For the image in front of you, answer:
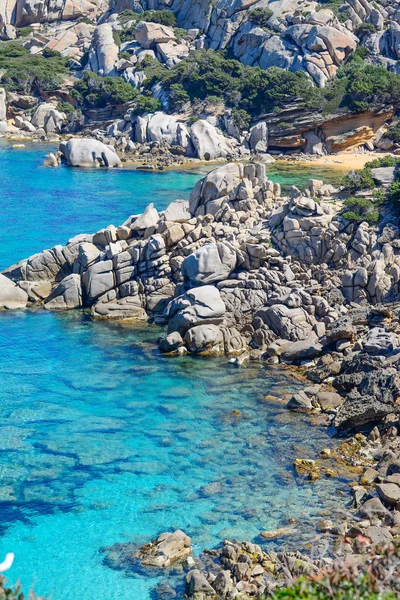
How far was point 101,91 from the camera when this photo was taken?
106500mm

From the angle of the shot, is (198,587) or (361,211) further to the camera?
(361,211)

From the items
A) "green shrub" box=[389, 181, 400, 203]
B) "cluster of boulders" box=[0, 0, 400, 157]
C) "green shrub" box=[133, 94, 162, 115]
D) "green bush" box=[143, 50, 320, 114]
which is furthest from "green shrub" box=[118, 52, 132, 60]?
"green shrub" box=[389, 181, 400, 203]

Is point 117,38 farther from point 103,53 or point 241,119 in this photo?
point 241,119

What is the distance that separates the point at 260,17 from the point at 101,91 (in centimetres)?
2473

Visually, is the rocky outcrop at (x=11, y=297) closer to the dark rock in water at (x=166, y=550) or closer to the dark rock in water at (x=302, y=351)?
the dark rock in water at (x=302, y=351)

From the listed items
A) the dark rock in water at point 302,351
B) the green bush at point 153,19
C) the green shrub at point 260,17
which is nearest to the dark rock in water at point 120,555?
the dark rock in water at point 302,351

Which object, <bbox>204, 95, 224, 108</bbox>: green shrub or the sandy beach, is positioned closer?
the sandy beach

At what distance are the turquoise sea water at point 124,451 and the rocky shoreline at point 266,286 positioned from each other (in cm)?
135

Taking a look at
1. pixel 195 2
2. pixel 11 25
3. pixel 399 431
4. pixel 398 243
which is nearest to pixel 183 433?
pixel 399 431

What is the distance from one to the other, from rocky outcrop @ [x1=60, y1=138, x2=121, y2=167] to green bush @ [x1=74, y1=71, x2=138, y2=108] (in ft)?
71.2

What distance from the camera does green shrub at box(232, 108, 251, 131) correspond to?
93.9 meters

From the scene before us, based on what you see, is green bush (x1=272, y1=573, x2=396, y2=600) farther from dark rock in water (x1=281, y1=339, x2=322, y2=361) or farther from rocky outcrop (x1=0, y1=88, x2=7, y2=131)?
rocky outcrop (x1=0, y1=88, x2=7, y2=131)

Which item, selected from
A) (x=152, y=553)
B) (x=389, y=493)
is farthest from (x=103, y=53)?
(x=152, y=553)

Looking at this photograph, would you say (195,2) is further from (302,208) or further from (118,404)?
(118,404)
